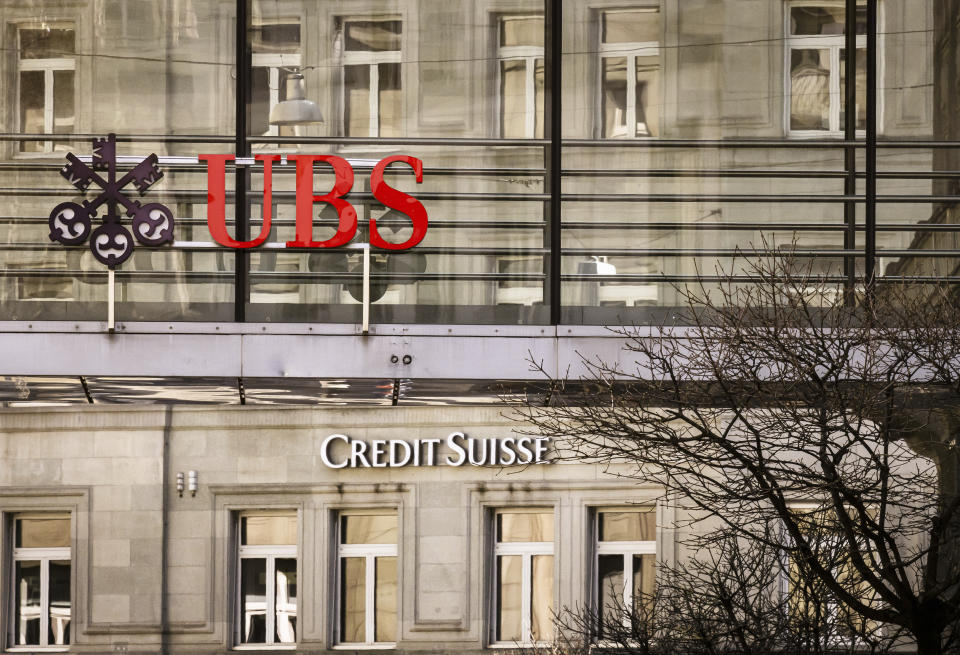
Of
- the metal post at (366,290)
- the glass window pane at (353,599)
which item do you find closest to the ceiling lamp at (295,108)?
the metal post at (366,290)

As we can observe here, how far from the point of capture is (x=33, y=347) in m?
13.5

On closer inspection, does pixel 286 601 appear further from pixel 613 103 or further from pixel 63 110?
pixel 613 103

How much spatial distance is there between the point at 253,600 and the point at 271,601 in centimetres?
27

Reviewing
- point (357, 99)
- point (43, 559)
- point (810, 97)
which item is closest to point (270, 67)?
point (357, 99)

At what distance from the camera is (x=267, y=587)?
82.3 ft

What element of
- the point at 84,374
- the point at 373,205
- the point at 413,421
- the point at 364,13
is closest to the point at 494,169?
the point at 373,205

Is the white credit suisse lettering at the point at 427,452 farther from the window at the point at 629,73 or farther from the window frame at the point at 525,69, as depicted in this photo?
the window frame at the point at 525,69

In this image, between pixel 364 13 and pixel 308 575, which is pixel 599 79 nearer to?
pixel 364 13

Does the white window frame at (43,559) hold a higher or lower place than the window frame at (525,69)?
lower

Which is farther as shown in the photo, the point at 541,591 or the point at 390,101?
the point at 541,591

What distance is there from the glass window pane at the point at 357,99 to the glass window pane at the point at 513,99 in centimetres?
118

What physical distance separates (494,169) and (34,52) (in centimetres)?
458

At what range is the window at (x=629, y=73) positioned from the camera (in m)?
14.6

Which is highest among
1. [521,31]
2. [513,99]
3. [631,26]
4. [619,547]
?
[631,26]
